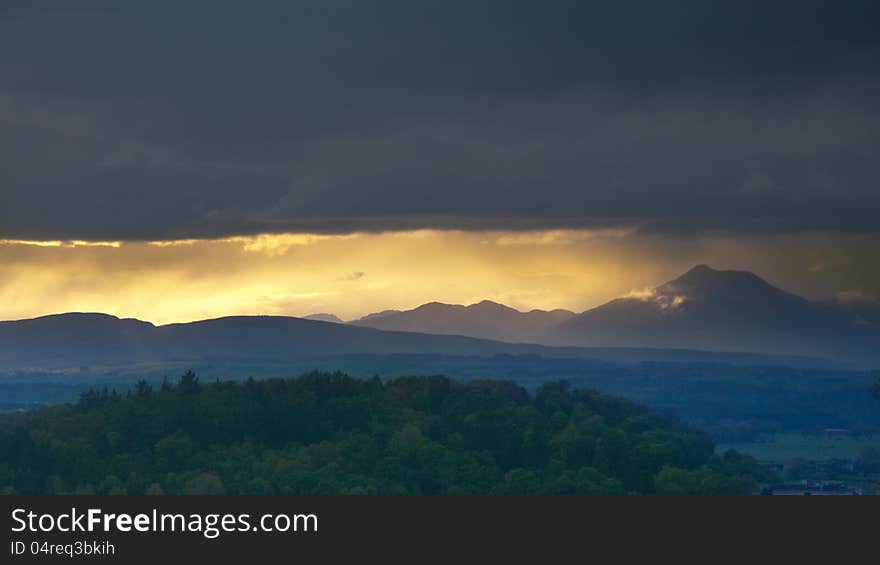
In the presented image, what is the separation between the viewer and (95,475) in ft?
639

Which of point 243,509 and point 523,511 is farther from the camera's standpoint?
point 523,511

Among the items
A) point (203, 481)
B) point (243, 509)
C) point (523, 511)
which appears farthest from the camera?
point (203, 481)

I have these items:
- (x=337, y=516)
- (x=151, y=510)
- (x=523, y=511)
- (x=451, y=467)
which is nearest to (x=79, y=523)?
(x=151, y=510)

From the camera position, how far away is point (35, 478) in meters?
189

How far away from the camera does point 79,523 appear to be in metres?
71.1

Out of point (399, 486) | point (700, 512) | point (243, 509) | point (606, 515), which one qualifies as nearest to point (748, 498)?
point (700, 512)

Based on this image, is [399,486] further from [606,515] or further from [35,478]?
[606,515]

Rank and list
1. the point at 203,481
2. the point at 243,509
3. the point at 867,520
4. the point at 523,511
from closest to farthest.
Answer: the point at 243,509, the point at 867,520, the point at 523,511, the point at 203,481

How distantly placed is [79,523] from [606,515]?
85.7ft

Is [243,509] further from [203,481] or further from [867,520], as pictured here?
[203,481]

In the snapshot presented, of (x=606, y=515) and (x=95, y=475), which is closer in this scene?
(x=606, y=515)

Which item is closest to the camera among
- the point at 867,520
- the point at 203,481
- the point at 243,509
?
the point at 243,509

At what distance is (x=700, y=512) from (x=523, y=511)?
33.4 ft

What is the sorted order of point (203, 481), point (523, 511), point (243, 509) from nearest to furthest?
point (243, 509), point (523, 511), point (203, 481)
